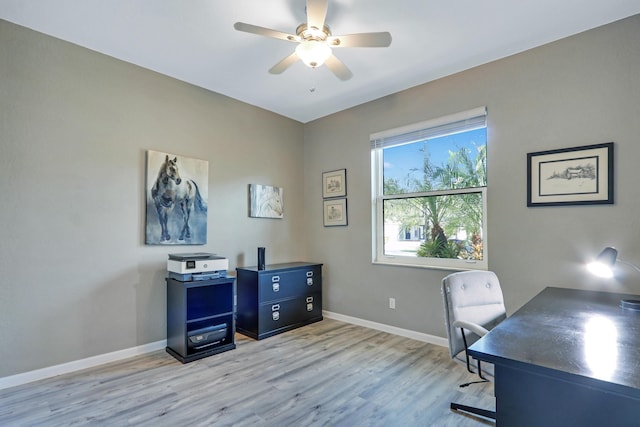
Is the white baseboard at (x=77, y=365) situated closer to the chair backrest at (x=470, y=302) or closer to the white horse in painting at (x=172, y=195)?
the white horse in painting at (x=172, y=195)

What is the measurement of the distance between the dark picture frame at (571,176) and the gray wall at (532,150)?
0.05 meters

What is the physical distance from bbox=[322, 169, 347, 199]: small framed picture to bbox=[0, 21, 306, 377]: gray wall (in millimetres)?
1434

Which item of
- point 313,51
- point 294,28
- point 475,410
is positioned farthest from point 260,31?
point 475,410

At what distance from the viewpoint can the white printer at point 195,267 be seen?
2928mm

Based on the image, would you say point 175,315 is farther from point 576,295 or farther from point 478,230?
point 576,295

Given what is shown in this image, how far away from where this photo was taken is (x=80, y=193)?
2.73m

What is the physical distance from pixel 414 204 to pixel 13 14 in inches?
148

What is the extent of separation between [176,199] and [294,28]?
1955 millimetres

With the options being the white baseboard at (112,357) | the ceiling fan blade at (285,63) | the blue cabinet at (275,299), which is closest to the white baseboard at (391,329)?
the white baseboard at (112,357)

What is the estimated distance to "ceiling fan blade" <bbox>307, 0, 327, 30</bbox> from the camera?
190 centimetres

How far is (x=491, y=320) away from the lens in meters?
2.12

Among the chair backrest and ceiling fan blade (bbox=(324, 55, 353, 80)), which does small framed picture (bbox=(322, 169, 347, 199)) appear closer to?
ceiling fan blade (bbox=(324, 55, 353, 80))

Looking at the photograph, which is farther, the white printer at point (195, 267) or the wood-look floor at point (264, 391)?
Result: the white printer at point (195, 267)

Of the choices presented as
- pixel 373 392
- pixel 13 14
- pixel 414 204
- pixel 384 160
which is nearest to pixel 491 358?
pixel 373 392
